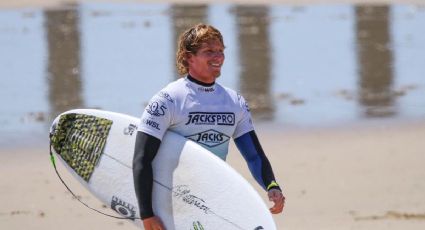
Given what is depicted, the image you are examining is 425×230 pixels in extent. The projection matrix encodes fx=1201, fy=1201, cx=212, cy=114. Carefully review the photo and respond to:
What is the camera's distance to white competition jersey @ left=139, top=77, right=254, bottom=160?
186 inches

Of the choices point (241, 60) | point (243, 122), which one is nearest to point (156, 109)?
point (243, 122)

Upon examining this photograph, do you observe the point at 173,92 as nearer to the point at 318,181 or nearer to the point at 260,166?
the point at 260,166

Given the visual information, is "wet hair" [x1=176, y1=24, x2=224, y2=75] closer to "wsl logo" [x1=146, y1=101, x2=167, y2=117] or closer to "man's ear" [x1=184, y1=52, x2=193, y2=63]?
"man's ear" [x1=184, y1=52, x2=193, y2=63]

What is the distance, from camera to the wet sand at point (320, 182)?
314 inches

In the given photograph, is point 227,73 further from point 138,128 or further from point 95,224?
point 138,128

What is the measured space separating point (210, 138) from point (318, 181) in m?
4.16

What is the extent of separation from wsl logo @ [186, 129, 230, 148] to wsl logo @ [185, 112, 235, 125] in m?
0.06

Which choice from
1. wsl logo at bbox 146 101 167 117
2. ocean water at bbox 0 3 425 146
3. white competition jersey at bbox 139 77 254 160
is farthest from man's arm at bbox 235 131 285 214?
ocean water at bbox 0 3 425 146

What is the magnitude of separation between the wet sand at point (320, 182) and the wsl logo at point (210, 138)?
2.90 meters

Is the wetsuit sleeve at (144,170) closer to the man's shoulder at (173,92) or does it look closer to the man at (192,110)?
the man at (192,110)

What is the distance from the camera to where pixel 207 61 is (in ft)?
15.7

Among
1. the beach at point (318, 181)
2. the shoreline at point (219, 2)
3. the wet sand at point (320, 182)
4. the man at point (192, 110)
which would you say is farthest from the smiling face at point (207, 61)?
the shoreline at point (219, 2)

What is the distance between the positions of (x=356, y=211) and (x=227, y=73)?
627cm

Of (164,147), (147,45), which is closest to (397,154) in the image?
(164,147)
